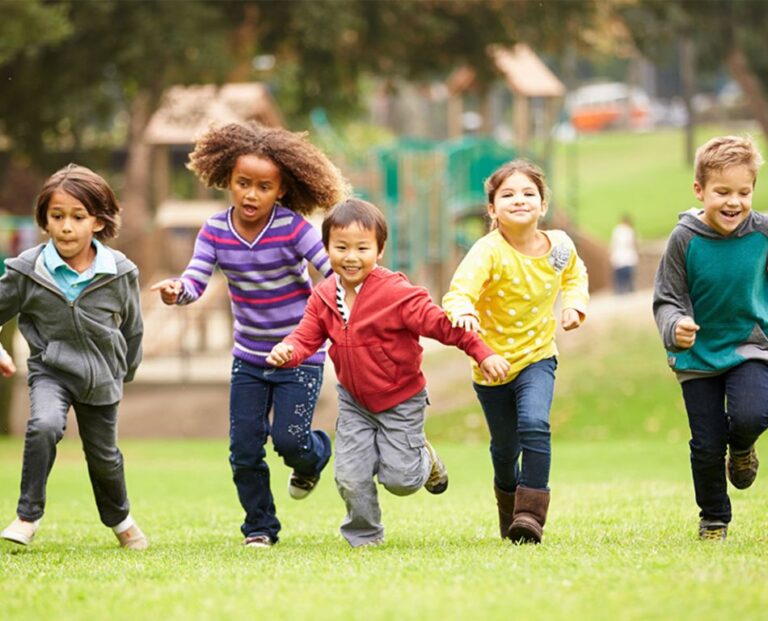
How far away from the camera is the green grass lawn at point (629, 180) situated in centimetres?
4906

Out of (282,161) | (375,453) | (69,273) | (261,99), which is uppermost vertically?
(261,99)

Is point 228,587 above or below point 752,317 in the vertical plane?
below

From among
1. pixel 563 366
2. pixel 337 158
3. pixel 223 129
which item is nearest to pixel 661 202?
pixel 337 158

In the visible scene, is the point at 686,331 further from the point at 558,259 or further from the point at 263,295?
the point at 263,295

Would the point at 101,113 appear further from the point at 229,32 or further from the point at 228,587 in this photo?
the point at 228,587

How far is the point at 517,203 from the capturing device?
7.15 metres

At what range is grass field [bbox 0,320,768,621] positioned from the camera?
4961 millimetres

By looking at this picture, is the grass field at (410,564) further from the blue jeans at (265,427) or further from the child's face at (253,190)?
the child's face at (253,190)

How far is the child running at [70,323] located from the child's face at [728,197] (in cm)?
286

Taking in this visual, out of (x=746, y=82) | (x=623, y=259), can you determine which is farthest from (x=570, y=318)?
(x=746, y=82)

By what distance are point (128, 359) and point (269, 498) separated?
3.41 feet

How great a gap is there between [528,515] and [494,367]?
2.54ft

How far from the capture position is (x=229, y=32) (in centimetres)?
2538

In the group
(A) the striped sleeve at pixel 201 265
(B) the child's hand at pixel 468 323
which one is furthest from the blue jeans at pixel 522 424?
(A) the striped sleeve at pixel 201 265
